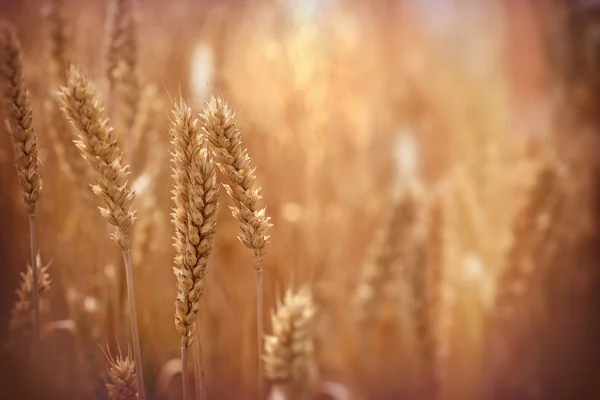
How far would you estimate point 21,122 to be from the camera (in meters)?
0.51

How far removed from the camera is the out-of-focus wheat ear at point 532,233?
3.13ft

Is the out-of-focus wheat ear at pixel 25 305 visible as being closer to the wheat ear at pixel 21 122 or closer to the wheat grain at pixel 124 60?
the wheat ear at pixel 21 122

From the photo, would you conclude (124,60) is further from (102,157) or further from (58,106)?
(102,157)

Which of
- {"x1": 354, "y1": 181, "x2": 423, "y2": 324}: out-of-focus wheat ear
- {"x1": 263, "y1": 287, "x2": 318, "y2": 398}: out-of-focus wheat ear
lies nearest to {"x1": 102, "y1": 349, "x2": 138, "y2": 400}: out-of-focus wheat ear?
{"x1": 263, "y1": 287, "x2": 318, "y2": 398}: out-of-focus wheat ear

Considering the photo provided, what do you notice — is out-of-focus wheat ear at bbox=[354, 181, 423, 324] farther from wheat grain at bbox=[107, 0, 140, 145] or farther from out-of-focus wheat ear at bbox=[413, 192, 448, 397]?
wheat grain at bbox=[107, 0, 140, 145]

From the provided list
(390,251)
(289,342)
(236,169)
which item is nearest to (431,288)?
(390,251)

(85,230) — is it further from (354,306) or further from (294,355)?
(354,306)

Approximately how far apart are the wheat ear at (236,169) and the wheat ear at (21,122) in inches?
7.4

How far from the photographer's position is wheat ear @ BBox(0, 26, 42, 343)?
504mm

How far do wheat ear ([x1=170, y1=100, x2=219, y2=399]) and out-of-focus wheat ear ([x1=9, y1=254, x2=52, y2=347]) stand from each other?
20 centimetres

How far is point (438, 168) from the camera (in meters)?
1.21

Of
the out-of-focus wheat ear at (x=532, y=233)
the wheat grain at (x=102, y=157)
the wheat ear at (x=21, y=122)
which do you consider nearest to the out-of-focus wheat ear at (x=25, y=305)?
the wheat ear at (x=21, y=122)

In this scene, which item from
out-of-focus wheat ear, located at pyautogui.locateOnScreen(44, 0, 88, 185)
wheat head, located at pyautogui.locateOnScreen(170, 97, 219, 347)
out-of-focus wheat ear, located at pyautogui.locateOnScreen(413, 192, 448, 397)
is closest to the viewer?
wheat head, located at pyautogui.locateOnScreen(170, 97, 219, 347)

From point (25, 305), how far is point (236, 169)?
0.32 metres
